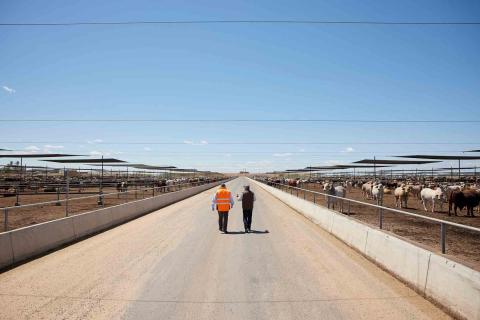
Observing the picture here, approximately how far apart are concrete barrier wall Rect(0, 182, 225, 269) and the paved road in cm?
45

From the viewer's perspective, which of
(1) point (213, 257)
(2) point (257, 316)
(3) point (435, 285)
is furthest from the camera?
(1) point (213, 257)

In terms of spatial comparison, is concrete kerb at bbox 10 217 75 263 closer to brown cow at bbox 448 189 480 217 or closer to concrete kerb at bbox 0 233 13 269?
concrete kerb at bbox 0 233 13 269

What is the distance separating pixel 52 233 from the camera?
434 inches

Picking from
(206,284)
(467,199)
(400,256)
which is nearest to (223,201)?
(206,284)

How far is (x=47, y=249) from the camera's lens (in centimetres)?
1055

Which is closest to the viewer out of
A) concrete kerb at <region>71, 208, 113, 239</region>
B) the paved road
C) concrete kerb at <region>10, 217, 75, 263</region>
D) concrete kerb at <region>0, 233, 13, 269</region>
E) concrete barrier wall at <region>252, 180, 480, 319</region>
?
concrete barrier wall at <region>252, 180, 480, 319</region>

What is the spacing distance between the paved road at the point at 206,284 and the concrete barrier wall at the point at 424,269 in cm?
25

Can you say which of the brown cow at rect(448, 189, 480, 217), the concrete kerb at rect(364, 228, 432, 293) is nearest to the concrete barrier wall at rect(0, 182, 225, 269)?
the concrete kerb at rect(364, 228, 432, 293)

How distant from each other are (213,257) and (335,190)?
15.4m

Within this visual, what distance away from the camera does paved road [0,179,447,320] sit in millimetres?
5734

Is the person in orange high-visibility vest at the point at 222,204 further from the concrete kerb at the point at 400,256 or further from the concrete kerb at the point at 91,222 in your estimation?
the concrete kerb at the point at 400,256

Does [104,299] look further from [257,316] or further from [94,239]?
[94,239]

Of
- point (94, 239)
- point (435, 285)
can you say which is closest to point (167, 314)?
point (435, 285)

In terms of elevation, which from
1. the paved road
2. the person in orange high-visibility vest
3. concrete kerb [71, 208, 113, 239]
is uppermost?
the person in orange high-visibility vest
